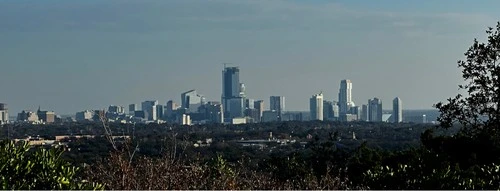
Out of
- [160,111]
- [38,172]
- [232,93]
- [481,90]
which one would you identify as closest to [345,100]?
[232,93]

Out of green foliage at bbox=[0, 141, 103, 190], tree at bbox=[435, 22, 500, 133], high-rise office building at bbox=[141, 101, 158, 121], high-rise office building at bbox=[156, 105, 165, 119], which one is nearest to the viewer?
green foliage at bbox=[0, 141, 103, 190]

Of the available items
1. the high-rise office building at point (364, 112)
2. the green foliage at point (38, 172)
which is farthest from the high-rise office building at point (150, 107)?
the green foliage at point (38, 172)

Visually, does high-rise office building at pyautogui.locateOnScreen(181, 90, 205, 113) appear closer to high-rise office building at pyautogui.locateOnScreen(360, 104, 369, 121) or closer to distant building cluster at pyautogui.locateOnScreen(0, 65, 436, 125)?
distant building cluster at pyautogui.locateOnScreen(0, 65, 436, 125)

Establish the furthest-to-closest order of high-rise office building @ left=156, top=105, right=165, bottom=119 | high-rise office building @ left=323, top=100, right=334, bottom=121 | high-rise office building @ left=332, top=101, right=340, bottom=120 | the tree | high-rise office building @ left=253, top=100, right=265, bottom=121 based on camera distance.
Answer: high-rise office building @ left=253, top=100, right=265, bottom=121 → high-rise office building @ left=323, top=100, right=334, bottom=121 → high-rise office building @ left=332, top=101, right=340, bottom=120 → high-rise office building @ left=156, top=105, right=165, bottom=119 → the tree

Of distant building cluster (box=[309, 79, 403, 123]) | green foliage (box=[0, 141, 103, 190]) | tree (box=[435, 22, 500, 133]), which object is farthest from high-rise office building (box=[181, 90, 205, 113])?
green foliage (box=[0, 141, 103, 190])

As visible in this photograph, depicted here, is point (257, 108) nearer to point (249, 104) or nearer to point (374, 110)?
point (249, 104)

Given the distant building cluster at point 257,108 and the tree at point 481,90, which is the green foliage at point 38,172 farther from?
the distant building cluster at point 257,108
